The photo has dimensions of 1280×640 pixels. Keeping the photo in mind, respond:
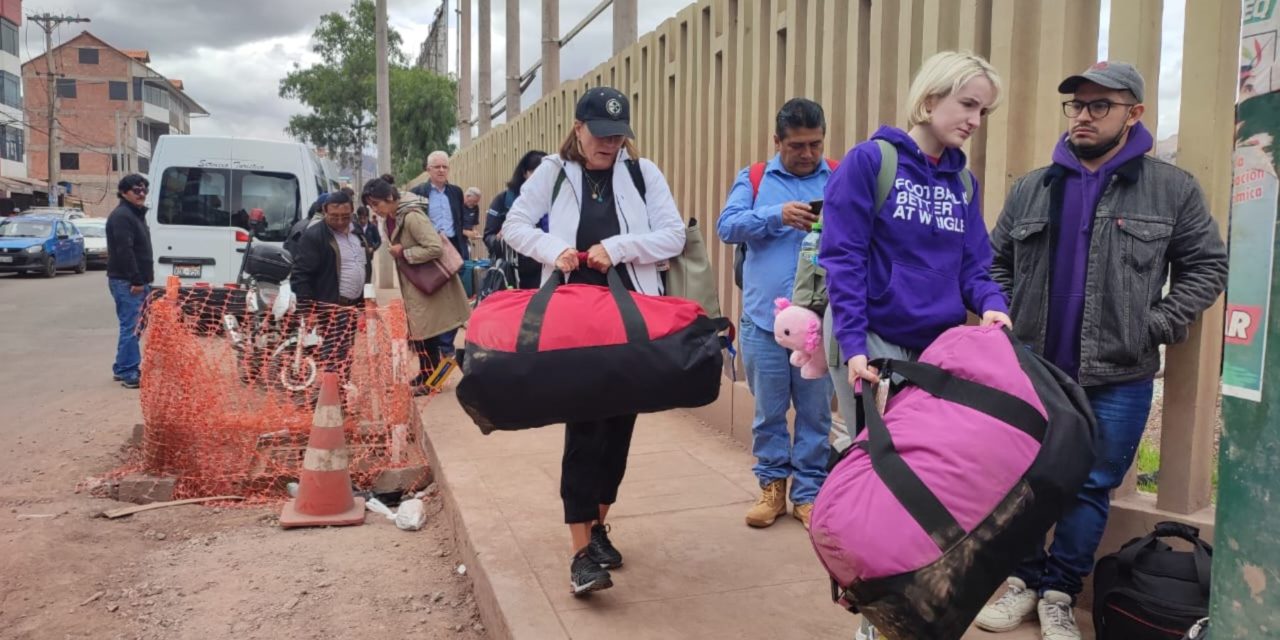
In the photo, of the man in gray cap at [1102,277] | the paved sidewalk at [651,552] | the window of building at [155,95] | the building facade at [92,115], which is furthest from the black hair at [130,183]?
the window of building at [155,95]

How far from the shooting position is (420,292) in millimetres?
7523

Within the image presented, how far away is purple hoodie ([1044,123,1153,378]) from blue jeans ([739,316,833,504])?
1219 mm

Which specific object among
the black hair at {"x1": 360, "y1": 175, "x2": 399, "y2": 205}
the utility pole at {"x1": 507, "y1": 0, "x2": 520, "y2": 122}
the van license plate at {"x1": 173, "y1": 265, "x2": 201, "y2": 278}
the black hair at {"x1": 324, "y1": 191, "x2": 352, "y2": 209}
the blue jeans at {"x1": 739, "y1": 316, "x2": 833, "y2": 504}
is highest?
the utility pole at {"x1": 507, "y1": 0, "x2": 520, "y2": 122}

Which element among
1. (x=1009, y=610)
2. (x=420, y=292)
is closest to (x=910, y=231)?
(x=1009, y=610)

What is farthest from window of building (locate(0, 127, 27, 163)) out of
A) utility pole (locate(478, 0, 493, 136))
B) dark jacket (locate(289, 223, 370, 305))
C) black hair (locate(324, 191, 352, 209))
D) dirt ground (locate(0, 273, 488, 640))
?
dirt ground (locate(0, 273, 488, 640))

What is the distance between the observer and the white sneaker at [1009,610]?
10.4 ft

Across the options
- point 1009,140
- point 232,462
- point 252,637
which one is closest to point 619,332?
point 1009,140

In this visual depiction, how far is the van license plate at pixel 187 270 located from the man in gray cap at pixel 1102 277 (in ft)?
35.9

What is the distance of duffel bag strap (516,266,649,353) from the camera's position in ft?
9.62

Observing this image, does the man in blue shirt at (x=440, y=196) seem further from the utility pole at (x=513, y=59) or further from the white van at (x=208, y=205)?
the utility pole at (x=513, y=59)

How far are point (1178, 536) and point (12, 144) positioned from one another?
59.2m

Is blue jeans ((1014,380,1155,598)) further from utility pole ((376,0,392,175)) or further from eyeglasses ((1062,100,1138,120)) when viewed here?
utility pole ((376,0,392,175))

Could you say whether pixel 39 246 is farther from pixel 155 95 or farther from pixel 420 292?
pixel 155 95

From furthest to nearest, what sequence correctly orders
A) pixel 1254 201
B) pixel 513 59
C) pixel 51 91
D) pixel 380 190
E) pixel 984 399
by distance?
pixel 51 91
pixel 513 59
pixel 380 190
pixel 984 399
pixel 1254 201
